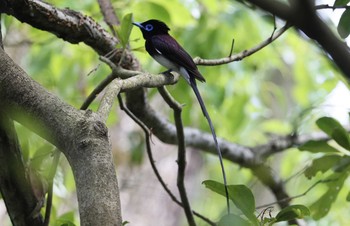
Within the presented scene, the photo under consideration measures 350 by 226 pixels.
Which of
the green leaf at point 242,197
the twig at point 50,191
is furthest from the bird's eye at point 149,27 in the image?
the green leaf at point 242,197

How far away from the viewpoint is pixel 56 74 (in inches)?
200

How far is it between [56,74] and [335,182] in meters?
3.41

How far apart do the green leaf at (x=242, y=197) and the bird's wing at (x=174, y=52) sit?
3.93 feet

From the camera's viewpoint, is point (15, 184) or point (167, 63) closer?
point (15, 184)

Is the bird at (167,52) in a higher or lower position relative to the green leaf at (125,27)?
higher

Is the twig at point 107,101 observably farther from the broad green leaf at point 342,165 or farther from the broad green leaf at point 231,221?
the broad green leaf at point 342,165

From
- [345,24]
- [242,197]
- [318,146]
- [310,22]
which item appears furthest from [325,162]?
[310,22]

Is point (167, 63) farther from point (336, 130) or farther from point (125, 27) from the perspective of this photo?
point (336, 130)

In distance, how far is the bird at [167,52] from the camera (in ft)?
8.68

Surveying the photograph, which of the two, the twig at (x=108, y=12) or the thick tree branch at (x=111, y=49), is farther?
the twig at (x=108, y=12)

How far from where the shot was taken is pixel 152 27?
9.95ft

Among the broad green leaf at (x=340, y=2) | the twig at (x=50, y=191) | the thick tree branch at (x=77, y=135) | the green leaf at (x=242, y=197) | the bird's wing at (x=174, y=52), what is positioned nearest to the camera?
the thick tree branch at (x=77, y=135)

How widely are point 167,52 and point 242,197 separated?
1533mm

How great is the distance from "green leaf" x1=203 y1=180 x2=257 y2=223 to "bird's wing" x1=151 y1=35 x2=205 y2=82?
1.20 m
